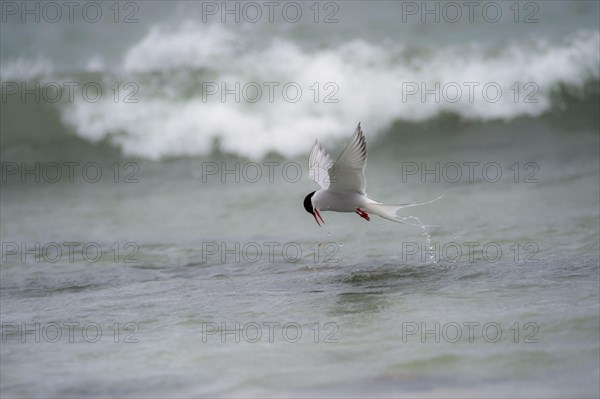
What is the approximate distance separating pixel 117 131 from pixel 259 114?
162 cm

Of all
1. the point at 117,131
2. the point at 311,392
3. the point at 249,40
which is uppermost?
the point at 249,40

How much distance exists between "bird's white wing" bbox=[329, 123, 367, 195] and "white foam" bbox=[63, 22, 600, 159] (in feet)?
14.0

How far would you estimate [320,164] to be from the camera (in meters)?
6.89

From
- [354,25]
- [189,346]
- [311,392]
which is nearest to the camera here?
[311,392]

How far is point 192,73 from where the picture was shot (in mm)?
12219

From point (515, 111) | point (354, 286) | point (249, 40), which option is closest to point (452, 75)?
point (515, 111)

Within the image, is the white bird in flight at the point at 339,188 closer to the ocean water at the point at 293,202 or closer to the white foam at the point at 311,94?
the ocean water at the point at 293,202

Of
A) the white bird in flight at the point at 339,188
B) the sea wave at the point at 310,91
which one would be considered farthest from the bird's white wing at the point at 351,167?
the sea wave at the point at 310,91

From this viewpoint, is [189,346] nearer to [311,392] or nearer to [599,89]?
[311,392]

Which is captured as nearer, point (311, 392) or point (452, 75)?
point (311, 392)

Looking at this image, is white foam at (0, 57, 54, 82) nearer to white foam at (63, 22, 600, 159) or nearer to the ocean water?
the ocean water

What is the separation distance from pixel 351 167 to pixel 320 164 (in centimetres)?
30

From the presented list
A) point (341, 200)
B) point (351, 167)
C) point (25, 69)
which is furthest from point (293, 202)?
point (25, 69)

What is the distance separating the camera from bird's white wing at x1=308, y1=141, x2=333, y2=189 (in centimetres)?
685
